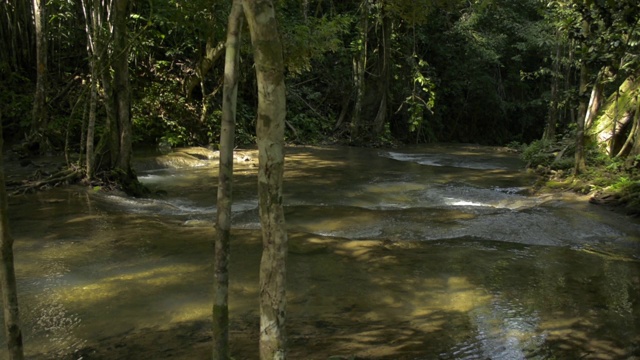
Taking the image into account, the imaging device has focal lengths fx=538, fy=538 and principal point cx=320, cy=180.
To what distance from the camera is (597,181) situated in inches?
412

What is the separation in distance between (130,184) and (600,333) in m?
8.28

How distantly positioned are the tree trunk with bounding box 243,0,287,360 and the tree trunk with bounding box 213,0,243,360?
32 centimetres

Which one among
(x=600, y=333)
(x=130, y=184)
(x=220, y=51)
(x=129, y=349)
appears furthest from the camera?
(x=220, y=51)

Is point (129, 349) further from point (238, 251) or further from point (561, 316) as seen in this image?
point (561, 316)

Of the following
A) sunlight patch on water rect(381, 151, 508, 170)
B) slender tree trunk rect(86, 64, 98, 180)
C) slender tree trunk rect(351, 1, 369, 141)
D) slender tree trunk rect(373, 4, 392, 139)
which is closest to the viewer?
slender tree trunk rect(86, 64, 98, 180)

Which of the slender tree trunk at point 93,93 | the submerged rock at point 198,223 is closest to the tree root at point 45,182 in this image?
the slender tree trunk at point 93,93

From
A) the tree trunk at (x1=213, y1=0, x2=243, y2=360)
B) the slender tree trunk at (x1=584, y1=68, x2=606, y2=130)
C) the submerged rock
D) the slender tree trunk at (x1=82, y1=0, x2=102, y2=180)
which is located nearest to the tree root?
the slender tree trunk at (x1=82, y1=0, x2=102, y2=180)

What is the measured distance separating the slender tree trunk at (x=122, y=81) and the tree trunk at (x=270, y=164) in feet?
23.8

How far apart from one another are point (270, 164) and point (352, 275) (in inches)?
127

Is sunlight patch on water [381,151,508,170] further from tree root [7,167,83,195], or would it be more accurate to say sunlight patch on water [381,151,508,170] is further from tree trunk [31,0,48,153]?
tree trunk [31,0,48,153]

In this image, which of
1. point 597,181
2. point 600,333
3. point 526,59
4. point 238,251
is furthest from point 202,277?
point 526,59

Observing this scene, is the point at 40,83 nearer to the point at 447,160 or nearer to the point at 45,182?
the point at 45,182

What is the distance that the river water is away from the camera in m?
4.48

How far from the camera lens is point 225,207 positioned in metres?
3.48
